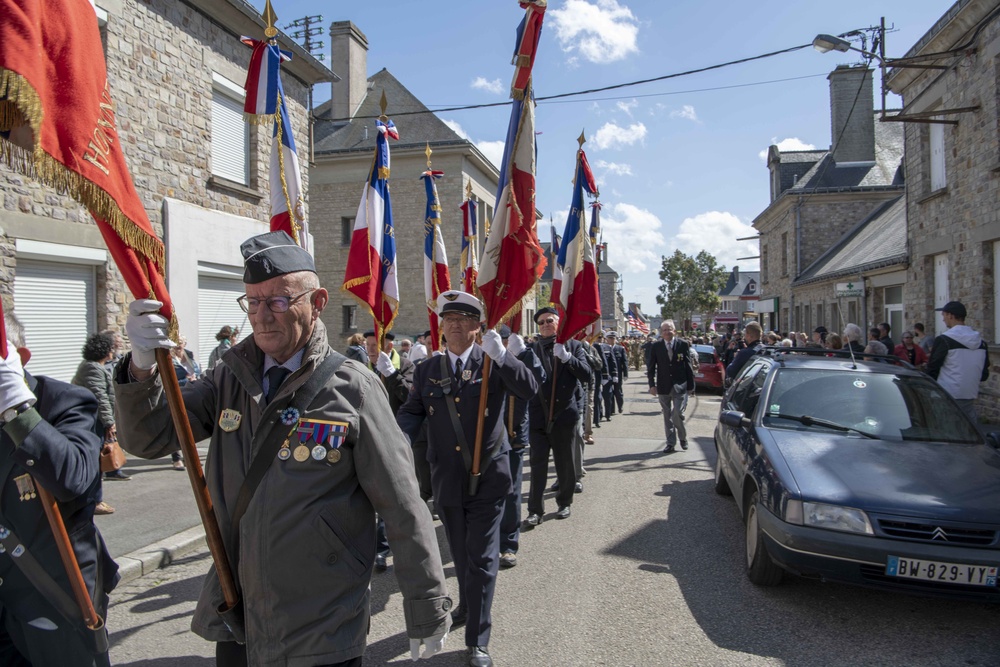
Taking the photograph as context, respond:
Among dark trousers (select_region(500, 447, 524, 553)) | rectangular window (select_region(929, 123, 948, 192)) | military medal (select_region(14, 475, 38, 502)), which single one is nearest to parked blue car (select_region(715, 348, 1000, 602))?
dark trousers (select_region(500, 447, 524, 553))

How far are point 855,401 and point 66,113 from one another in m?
5.51

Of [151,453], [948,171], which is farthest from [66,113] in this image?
[948,171]

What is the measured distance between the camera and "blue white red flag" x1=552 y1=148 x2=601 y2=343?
7.36m

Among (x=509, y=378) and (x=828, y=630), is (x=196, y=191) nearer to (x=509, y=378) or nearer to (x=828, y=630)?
(x=509, y=378)

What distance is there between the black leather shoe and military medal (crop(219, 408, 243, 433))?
224 centimetres

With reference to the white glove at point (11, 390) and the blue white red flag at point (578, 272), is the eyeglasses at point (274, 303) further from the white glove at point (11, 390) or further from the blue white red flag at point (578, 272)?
the blue white red flag at point (578, 272)

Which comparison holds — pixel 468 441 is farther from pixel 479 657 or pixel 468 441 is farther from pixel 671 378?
pixel 671 378

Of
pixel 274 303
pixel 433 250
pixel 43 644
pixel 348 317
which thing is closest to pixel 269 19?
pixel 433 250

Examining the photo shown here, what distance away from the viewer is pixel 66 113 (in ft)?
6.43

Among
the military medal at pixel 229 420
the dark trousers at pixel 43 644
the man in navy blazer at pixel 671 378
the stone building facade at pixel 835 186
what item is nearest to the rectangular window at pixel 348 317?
the man in navy blazer at pixel 671 378

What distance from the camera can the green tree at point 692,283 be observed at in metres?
61.5

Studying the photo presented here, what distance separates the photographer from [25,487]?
251 cm

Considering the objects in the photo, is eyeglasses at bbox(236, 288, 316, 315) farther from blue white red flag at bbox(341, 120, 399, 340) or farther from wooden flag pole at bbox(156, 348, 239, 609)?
blue white red flag at bbox(341, 120, 399, 340)

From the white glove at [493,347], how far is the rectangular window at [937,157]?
13873mm
